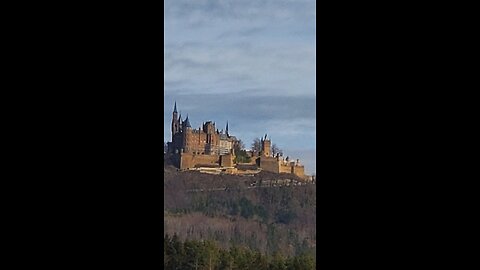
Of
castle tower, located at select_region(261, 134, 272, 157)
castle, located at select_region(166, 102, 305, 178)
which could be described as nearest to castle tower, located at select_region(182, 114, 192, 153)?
castle, located at select_region(166, 102, 305, 178)

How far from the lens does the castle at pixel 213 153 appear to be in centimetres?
137

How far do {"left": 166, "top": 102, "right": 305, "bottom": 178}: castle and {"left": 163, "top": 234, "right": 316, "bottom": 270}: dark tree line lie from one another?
0.19m

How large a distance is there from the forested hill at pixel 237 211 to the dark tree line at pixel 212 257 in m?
0.01

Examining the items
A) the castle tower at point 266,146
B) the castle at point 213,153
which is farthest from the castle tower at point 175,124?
the castle tower at point 266,146

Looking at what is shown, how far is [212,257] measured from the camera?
140 centimetres

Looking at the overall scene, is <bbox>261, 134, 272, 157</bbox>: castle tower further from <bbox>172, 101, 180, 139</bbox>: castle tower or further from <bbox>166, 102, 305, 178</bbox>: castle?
<bbox>172, 101, 180, 139</bbox>: castle tower

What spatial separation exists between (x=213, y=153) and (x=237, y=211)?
16cm

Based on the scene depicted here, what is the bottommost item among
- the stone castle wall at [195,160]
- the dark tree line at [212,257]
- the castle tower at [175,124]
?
the dark tree line at [212,257]

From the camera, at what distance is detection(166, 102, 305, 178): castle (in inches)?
54.1

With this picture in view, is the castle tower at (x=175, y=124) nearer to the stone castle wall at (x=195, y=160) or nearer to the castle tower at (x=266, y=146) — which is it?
the stone castle wall at (x=195, y=160)

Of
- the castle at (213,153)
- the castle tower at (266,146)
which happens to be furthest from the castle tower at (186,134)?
the castle tower at (266,146)

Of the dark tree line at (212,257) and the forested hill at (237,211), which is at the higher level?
the forested hill at (237,211)
